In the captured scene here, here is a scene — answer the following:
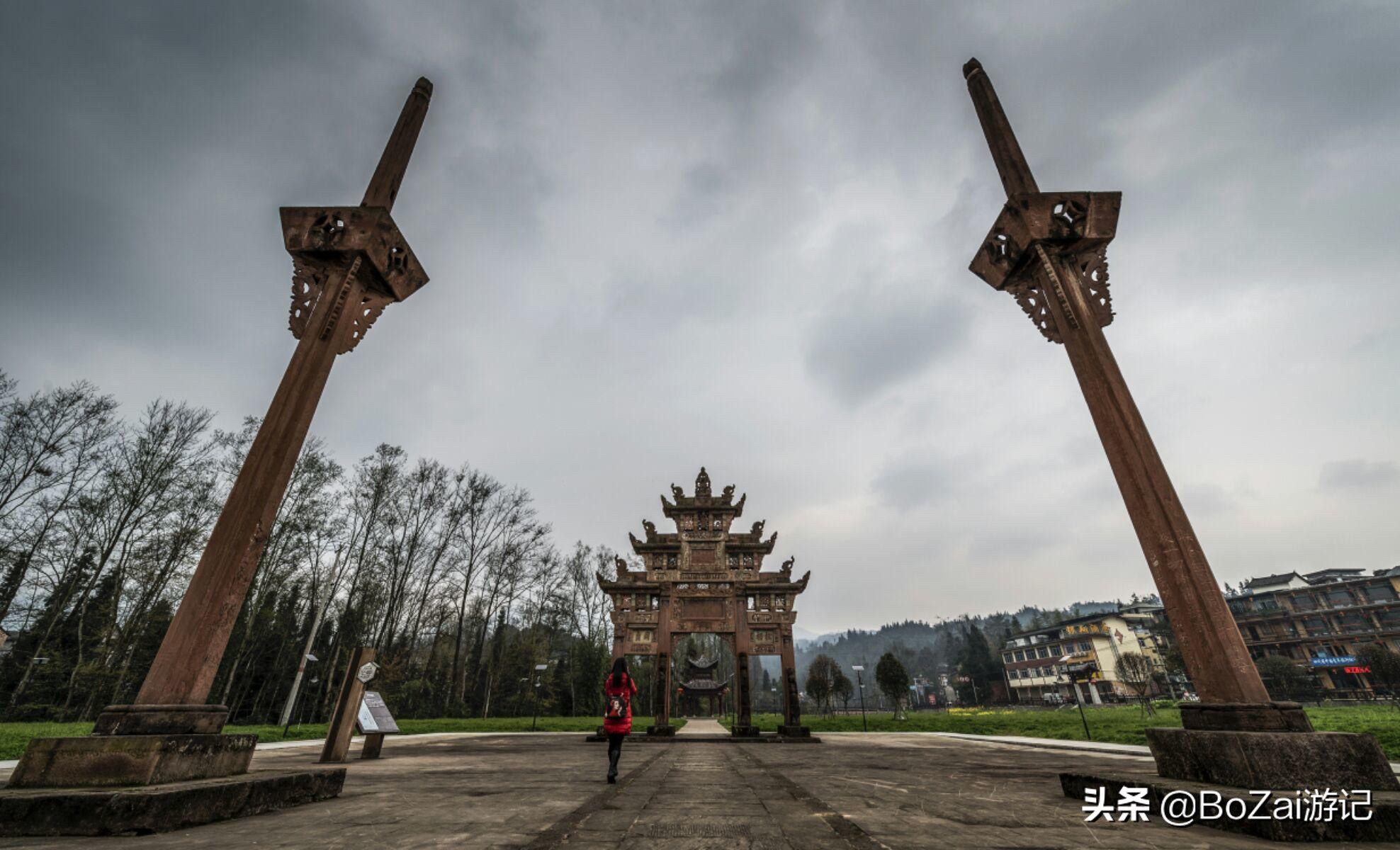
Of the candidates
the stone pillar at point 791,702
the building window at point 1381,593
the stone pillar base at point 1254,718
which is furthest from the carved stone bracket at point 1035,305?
the building window at point 1381,593

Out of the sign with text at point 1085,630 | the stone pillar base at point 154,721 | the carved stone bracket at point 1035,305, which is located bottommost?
the stone pillar base at point 154,721

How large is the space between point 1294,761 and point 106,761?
9.20 metres

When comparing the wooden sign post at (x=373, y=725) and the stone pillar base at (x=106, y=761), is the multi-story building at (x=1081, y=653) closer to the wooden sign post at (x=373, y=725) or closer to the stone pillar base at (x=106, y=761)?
the wooden sign post at (x=373, y=725)

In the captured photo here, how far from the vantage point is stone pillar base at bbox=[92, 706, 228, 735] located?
13.7 ft

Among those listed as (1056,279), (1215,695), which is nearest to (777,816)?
(1215,695)

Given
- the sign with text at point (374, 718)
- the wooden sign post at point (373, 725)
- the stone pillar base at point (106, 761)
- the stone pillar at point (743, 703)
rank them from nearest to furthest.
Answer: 1. the stone pillar base at point (106, 761)
2. the wooden sign post at point (373, 725)
3. the sign with text at point (374, 718)
4. the stone pillar at point (743, 703)

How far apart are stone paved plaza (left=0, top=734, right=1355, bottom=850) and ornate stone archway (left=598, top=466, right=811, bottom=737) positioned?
11027mm

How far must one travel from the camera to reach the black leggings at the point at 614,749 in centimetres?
662

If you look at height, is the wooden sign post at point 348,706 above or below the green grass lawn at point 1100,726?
above

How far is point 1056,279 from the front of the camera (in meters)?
6.69

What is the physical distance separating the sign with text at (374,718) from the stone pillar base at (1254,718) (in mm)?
13045

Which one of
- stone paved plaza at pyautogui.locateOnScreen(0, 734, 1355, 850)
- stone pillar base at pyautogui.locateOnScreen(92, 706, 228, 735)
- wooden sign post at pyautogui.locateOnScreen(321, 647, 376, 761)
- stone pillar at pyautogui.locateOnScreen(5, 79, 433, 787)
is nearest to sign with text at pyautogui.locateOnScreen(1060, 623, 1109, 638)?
stone paved plaza at pyautogui.locateOnScreen(0, 734, 1355, 850)

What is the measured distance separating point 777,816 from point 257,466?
6.27 metres

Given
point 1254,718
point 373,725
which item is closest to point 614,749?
point 1254,718
